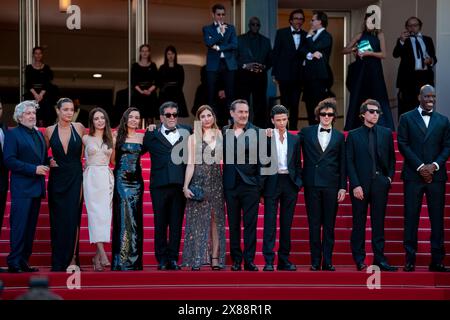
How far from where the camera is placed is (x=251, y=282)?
11453 mm

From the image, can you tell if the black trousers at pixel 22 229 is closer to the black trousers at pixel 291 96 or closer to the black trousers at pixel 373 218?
the black trousers at pixel 373 218

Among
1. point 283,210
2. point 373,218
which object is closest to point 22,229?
point 283,210

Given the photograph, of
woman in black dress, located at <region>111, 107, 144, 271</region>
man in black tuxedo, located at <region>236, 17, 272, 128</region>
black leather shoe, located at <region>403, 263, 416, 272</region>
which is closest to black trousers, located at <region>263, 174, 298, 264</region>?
black leather shoe, located at <region>403, 263, 416, 272</region>

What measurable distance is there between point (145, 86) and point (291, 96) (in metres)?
2.48

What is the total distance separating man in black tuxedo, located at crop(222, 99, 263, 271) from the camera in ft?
38.8

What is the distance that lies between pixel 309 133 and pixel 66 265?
311 cm

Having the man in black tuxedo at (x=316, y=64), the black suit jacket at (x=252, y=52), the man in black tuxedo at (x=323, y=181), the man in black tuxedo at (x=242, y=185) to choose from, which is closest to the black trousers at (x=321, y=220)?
the man in black tuxedo at (x=323, y=181)

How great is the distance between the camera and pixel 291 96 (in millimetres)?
16172

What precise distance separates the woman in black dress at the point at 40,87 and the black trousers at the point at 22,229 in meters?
5.26

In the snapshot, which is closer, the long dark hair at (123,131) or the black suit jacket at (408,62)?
the long dark hair at (123,131)

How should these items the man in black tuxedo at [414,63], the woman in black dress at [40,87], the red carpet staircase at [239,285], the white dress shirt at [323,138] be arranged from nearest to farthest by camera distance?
the red carpet staircase at [239,285] → the white dress shirt at [323,138] → the man in black tuxedo at [414,63] → the woman in black dress at [40,87]

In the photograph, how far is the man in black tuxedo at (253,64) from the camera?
→ 1622 cm
